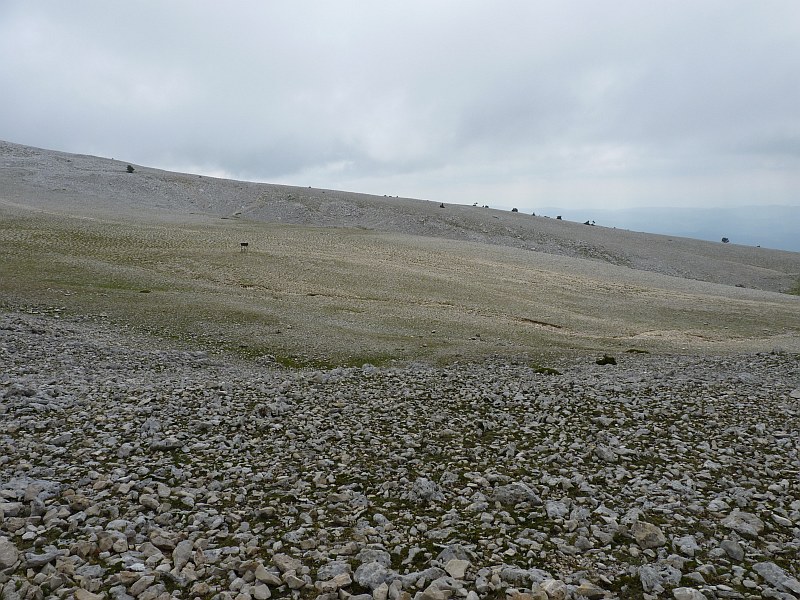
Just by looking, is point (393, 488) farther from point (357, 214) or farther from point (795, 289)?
point (357, 214)

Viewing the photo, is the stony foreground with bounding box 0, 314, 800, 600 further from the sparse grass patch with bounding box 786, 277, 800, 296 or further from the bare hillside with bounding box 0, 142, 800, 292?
the sparse grass patch with bounding box 786, 277, 800, 296

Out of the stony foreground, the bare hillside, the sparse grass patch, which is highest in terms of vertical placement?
the bare hillside

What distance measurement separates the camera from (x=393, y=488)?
33.2ft

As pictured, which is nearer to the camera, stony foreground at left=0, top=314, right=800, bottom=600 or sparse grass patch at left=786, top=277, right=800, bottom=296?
stony foreground at left=0, top=314, right=800, bottom=600

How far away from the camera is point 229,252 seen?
161ft

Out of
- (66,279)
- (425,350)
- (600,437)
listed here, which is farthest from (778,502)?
(66,279)

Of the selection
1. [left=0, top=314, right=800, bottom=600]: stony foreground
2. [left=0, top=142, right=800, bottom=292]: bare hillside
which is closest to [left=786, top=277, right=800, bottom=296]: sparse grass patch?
[left=0, top=142, right=800, bottom=292]: bare hillside

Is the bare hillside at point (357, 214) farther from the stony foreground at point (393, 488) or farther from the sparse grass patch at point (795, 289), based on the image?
the stony foreground at point (393, 488)

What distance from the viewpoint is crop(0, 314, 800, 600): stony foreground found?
7.29m

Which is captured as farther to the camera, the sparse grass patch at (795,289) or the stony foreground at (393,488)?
the sparse grass patch at (795,289)

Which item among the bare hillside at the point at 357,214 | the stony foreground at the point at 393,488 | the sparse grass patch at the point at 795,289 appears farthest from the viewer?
the bare hillside at the point at 357,214

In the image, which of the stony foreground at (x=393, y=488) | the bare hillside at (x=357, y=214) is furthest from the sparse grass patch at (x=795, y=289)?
the stony foreground at (x=393, y=488)

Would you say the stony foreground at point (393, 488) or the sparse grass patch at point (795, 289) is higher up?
the sparse grass patch at point (795, 289)

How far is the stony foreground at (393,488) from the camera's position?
7.29m
